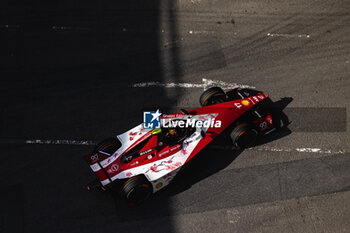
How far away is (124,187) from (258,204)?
10.0 ft

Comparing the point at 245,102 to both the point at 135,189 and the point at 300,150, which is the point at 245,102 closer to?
the point at 300,150

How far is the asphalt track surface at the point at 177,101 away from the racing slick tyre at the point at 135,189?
533mm

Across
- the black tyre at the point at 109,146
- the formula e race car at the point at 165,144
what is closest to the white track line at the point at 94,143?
the formula e race car at the point at 165,144

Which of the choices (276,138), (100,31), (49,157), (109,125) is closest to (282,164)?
(276,138)

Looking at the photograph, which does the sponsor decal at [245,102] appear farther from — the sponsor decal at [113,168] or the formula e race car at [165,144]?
the sponsor decal at [113,168]

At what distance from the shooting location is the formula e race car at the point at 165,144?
28.7 feet

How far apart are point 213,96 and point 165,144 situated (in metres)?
1.92

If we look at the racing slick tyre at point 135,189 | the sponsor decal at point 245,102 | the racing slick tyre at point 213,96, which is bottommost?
the racing slick tyre at point 135,189

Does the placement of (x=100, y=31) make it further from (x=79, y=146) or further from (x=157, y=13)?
(x=79, y=146)

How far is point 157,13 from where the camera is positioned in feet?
41.4

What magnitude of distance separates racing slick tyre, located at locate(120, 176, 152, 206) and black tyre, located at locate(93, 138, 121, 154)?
0.98 metres

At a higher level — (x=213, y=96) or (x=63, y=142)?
(x=213, y=96)

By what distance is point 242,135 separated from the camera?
364 inches

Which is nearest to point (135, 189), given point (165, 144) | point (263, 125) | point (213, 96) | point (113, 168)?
point (113, 168)
